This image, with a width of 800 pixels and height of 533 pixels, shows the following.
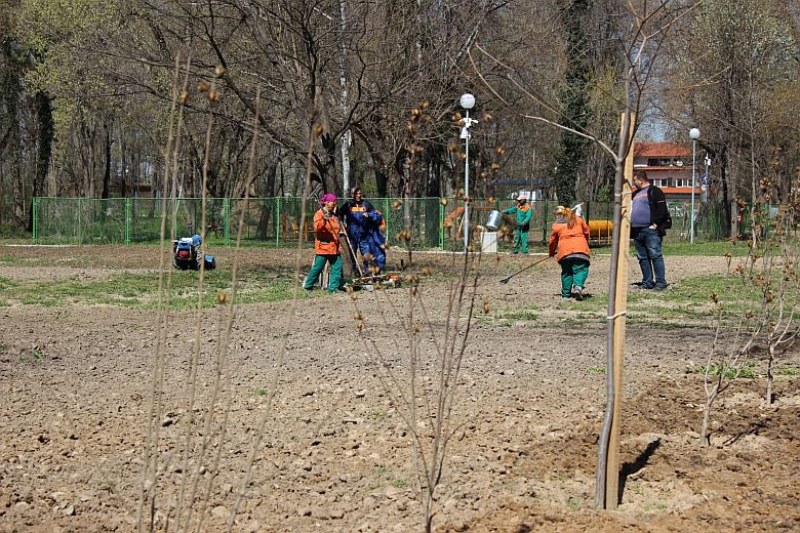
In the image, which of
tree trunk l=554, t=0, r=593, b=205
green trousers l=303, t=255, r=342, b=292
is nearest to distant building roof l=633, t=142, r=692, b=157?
tree trunk l=554, t=0, r=593, b=205

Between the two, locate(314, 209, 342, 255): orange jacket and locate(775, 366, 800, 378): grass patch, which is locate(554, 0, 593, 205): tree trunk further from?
locate(775, 366, 800, 378): grass patch

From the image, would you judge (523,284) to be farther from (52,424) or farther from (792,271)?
(52,424)

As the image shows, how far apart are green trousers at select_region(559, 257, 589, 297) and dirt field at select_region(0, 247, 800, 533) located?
12.9ft

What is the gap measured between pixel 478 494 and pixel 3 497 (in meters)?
2.30

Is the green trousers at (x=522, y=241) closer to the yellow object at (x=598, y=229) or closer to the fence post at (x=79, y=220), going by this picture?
the yellow object at (x=598, y=229)

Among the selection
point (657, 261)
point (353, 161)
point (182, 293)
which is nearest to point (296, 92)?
point (182, 293)

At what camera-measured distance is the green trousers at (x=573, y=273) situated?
14281 mm

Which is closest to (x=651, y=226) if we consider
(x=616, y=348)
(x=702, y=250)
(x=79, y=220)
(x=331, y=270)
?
(x=331, y=270)

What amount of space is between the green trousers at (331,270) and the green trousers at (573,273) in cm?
348

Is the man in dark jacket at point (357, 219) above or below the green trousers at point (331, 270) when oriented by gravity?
above

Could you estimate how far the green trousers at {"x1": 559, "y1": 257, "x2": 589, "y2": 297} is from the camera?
46.9 ft

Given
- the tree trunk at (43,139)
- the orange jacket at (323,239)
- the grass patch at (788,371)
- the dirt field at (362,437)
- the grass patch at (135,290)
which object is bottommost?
the dirt field at (362,437)

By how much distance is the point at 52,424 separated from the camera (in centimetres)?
641

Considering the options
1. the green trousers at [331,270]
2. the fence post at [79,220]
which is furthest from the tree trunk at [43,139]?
the green trousers at [331,270]
